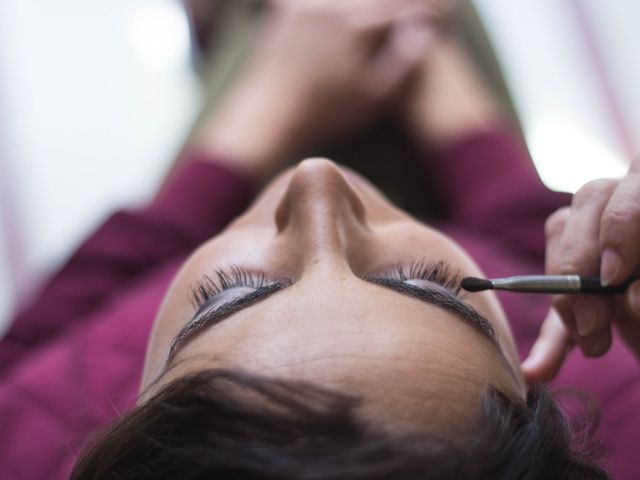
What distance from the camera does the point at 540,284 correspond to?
23.2 inches

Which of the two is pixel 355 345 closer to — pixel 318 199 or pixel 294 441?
pixel 294 441

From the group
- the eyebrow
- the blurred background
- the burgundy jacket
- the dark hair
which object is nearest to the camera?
the dark hair

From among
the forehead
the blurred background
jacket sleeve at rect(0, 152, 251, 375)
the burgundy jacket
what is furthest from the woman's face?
the blurred background

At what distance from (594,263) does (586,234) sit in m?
0.03

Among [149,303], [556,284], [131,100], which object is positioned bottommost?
[149,303]

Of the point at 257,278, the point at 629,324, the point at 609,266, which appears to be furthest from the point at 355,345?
the point at 629,324

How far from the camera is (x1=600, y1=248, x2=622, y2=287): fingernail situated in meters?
0.58

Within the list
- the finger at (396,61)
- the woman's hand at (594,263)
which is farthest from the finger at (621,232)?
the finger at (396,61)

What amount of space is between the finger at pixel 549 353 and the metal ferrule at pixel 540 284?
9 cm

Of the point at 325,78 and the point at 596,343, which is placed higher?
the point at 325,78

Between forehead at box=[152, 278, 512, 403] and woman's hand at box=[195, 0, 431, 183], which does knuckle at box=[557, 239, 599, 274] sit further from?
woman's hand at box=[195, 0, 431, 183]

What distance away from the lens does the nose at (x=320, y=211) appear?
59 cm

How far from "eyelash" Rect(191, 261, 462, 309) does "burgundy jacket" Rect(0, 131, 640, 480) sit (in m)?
0.26

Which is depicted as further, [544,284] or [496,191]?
[496,191]
